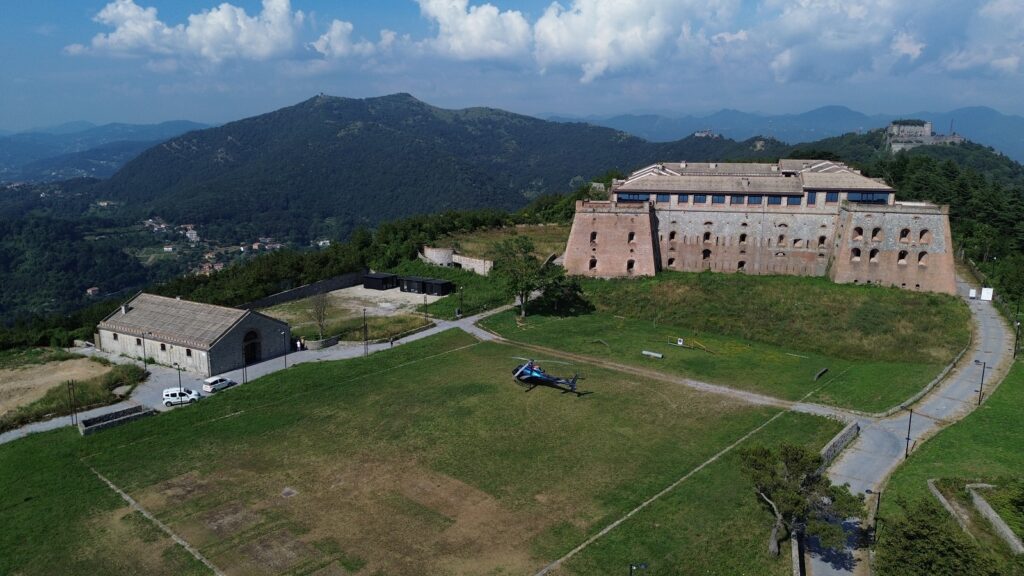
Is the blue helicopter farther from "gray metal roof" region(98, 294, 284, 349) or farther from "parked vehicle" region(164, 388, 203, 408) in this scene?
"gray metal roof" region(98, 294, 284, 349)

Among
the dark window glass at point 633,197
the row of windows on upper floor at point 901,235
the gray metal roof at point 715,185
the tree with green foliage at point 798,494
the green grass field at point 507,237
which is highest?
the gray metal roof at point 715,185

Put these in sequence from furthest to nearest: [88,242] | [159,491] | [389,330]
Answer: [88,242], [389,330], [159,491]

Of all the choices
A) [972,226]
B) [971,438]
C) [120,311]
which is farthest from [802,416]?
[972,226]

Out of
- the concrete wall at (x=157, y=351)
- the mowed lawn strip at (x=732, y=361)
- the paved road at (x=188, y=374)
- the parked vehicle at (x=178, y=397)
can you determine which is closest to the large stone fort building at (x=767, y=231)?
the mowed lawn strip at (x=732, y=361)

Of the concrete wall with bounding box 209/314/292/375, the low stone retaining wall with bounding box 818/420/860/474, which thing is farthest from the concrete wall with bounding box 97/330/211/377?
the low stone retaining wall with bounding box 818/420/860/474

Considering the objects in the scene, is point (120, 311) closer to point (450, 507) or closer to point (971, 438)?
point (450, 507)

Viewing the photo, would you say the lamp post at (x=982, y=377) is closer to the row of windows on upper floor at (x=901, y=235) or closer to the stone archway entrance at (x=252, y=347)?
the row of windows on upper floor at (x=901, y=235)

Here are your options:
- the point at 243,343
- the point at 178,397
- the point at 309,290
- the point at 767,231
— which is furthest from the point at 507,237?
the point at 178,397
